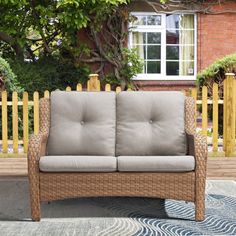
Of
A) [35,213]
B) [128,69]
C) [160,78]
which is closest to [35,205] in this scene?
[35,213]

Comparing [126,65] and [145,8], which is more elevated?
[145,8]

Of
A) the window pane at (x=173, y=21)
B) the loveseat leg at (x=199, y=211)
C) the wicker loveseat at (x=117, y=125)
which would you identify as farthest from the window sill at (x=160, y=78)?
the loveseat leg at (x=199, y=211)

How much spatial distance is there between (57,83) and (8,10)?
2.22 m

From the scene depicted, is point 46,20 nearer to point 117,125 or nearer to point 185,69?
point 185,69

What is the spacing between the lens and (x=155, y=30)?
13727mm

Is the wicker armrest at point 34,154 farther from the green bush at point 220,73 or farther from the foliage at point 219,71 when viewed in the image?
the foliage at point 219,71

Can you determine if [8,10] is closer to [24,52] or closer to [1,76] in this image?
[24,52]

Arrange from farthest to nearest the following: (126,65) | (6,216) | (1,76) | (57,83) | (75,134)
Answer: (126,65), (57,83), (1,76), (75,134), (6,216)

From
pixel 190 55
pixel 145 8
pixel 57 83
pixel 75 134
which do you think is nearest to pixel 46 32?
pixel 57 83

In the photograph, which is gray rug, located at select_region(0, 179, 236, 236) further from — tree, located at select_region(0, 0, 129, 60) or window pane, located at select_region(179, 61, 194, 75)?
window pane, located at select_region(179, 61, 194, 75)

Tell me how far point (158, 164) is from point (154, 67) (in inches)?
370

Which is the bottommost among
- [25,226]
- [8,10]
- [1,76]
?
[25,226]

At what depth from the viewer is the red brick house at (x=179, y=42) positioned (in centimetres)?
1370

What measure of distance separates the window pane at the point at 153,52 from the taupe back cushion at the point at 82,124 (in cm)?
873
